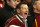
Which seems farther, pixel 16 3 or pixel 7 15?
pixel 16 3

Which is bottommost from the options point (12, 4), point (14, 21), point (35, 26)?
point (35, 26)

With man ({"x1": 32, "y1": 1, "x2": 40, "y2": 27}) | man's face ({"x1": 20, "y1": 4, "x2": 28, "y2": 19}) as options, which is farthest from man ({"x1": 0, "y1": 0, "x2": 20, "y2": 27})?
man ({"x1": 32, "y1": 1, "x2": 40, "y2": 27})

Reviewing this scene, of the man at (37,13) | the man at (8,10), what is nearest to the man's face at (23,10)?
the man at (8,10)

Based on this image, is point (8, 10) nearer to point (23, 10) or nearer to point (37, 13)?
point (23, 10)

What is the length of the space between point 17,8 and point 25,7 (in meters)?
0.10

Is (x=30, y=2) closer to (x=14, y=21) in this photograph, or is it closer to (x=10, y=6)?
(x=10, y=6)

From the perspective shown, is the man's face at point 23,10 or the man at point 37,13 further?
the man at point 37,13

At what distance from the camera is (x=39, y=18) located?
1.30 m

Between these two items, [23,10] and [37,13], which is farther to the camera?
[37,13]

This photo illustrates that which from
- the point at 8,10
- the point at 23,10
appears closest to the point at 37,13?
the point at 23,10

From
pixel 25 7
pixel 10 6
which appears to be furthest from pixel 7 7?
pixel 25 7

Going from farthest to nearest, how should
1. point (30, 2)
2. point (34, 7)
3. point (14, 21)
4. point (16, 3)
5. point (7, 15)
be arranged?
1. point (30, 2)
2. point (34, 7)
3. point (16, 3)
4. point (7, 15)
5. point (14, 21)

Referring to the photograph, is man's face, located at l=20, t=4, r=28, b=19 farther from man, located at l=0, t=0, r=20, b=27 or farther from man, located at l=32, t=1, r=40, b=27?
man, located at l=32, t=1, r=40, b=27

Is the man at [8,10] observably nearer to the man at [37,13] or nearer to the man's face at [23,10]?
the man's face at [23,10]
